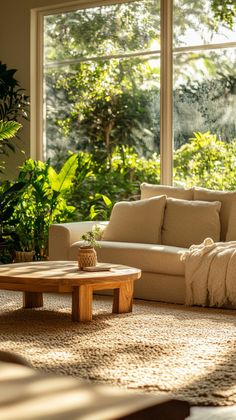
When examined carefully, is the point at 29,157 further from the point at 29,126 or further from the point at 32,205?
the point at 32,205

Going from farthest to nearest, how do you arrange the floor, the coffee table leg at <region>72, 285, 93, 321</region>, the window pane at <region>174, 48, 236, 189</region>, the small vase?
the window pane at <region>174, 48, 236, 189</region>, the small vase, the coffee table leg at <region>72, 285, 93, 321</region>, the floor

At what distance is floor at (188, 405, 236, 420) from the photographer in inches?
113

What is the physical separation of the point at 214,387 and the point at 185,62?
179 inches

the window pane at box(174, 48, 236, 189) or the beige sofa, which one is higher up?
the window pane at box(174, 48, 236, 189)

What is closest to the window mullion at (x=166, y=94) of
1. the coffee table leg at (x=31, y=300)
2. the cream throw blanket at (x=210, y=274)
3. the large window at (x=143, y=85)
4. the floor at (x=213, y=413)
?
the large window at (x=143, y=85)

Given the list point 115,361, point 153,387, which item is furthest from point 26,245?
point 153,387

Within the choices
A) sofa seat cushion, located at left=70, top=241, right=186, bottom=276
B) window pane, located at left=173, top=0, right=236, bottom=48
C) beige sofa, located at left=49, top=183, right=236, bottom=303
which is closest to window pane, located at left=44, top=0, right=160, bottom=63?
window pane, located at left=173, top=0, right=236, bottom=48

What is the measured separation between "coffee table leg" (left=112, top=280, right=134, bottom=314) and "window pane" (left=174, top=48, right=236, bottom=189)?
7.15ft

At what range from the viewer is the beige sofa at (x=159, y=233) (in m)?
5.77

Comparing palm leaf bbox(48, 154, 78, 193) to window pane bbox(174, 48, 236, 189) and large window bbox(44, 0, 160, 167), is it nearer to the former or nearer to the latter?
large window bbox(44, 0, 160, 167)

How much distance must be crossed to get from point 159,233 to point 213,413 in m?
3.42

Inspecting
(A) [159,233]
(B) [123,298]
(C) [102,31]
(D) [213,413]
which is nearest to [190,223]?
(A) [159,233]

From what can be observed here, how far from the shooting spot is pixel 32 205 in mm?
7586

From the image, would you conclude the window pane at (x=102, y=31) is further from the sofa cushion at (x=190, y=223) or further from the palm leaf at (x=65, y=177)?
the sofa cushion at (x=190, y=223)
